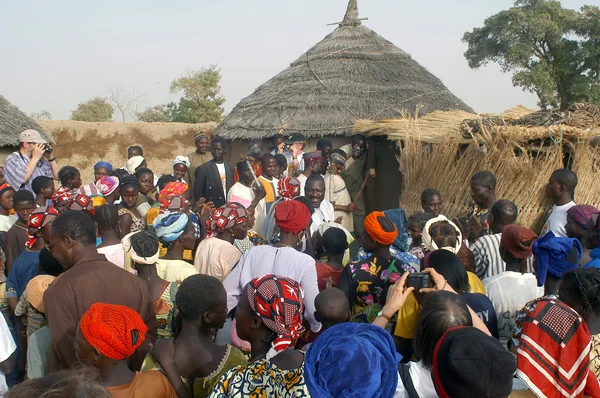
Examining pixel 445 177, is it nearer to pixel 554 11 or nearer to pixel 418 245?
pixel 418 245

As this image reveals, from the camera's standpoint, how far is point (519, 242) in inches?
141

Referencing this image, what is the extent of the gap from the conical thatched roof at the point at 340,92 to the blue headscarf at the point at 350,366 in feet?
31.8

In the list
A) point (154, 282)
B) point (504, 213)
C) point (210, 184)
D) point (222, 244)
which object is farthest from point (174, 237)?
point (210, 184)

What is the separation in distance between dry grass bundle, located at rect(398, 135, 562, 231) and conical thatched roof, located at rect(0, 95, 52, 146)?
777 cm

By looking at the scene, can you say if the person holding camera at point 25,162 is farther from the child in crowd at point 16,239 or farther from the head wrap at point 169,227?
the head wrap at point 169,227

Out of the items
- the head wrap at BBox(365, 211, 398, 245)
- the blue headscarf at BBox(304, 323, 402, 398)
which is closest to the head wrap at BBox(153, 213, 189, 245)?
the head wrap at BBox(365, 211, 398, 245)

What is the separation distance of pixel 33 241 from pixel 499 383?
3683 millimetres

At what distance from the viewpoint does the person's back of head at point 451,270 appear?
3.18 m

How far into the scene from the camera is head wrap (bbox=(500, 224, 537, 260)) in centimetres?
359

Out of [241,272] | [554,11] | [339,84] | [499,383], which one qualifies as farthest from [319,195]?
[554,11]

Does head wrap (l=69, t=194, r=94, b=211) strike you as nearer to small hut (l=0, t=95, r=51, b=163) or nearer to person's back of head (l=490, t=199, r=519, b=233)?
person's back of head (l=490, t=199, r=519, b=233)

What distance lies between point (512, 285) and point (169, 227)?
7.73ft

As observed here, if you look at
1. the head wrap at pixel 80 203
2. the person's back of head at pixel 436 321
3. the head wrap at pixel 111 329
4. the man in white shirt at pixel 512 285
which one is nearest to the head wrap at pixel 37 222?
the head wrap at pixel 80 203

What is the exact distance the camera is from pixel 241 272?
12.3 feet
